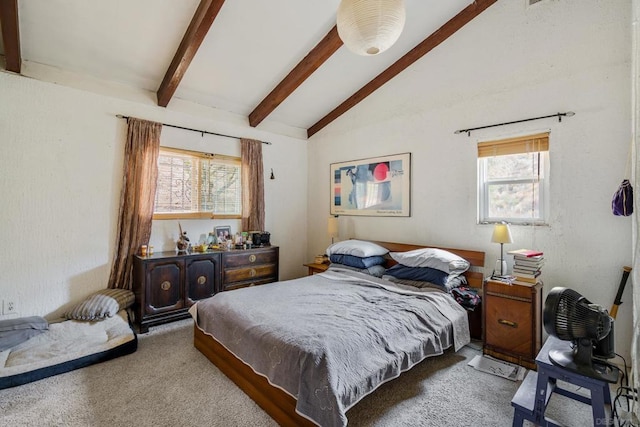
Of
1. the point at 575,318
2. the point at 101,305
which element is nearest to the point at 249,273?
the point at 101,305

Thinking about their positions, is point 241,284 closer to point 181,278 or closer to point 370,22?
point 181,278

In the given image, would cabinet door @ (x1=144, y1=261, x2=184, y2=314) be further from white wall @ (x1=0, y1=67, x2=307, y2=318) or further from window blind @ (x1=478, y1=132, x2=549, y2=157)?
window blind @ (x1=478, y1=132, x2=549, y2=157)

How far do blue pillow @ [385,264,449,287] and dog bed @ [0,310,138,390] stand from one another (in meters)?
2.69

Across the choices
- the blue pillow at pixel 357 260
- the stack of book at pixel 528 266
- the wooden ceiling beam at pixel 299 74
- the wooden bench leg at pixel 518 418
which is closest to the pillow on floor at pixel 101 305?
the blue pillow at pixel 357 260

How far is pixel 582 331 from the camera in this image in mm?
1447

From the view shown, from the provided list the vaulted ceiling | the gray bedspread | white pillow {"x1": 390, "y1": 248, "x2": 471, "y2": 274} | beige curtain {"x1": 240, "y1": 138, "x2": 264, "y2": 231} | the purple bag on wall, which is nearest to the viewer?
the gray bedspread

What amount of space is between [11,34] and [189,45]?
140 centimetres

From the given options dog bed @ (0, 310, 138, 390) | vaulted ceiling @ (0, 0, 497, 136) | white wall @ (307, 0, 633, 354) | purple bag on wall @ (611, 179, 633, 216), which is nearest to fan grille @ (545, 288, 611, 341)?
purple bag on wall @ (611, 179, 633, 216)

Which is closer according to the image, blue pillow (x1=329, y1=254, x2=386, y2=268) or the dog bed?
the dog bed

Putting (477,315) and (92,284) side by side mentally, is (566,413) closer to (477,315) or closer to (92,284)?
(477,315)

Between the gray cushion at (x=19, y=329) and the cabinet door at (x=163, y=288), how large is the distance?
2.78ft

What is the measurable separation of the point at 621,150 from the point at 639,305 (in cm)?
205

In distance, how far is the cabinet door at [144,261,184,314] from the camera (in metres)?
3.17

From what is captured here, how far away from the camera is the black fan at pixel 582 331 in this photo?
Answer: 4.68 ft
